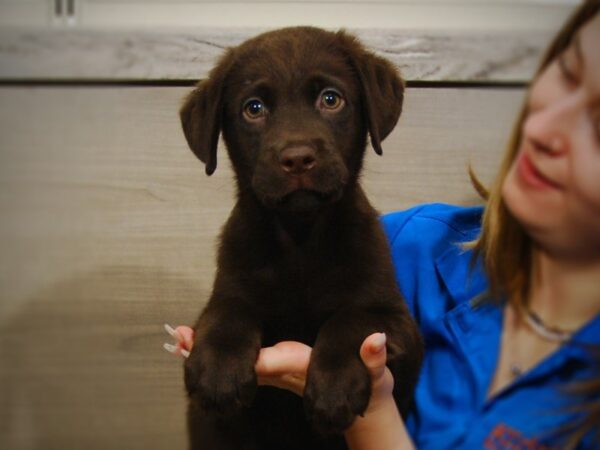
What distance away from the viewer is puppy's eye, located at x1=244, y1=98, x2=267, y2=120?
1.18m

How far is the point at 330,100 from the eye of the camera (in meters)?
1.17

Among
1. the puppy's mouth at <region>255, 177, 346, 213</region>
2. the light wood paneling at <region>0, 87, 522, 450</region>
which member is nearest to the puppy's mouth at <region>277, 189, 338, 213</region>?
the puppy's mouth at <region>255, 177, 346, 213</region>

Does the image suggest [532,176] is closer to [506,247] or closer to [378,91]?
[506,247]

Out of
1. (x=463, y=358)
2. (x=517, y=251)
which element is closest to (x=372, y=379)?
(x=463, y=358)

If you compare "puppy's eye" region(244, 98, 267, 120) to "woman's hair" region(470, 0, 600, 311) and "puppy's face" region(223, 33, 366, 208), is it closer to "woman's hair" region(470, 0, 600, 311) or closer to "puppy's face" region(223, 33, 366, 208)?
"puppy's face" region(223, 33, 366, 208)

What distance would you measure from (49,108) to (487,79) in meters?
1.11

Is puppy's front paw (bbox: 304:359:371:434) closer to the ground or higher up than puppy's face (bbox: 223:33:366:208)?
closer to the ground

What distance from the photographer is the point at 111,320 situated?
1.71 meters

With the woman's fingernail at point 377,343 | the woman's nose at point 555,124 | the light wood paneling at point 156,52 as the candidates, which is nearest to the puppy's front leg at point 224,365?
the woman's fingernail at point 377,343

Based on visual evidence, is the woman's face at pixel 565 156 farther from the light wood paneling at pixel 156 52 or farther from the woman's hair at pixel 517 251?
the light wood paneling at pixel 156 52

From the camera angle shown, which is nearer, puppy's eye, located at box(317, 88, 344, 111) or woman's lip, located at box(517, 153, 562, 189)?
woman's lip, located at box(517, 153, 562, 189)

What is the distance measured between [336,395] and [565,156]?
0.47 meters

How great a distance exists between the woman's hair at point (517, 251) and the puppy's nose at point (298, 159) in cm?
32

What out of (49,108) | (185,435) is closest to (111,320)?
(185,435)
